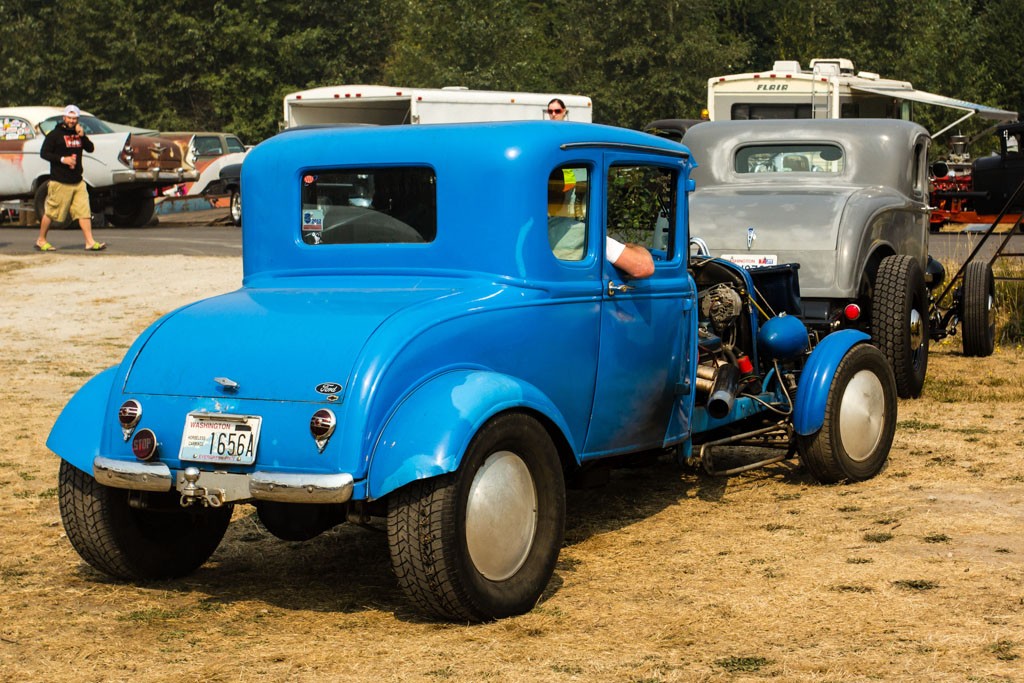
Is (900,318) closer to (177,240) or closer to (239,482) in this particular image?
(239,482)

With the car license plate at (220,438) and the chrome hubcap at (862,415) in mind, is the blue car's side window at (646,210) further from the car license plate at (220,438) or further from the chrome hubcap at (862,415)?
the car license plate at (220,438)

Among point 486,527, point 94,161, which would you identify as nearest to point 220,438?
point 486,527

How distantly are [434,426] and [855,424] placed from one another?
10.2ft

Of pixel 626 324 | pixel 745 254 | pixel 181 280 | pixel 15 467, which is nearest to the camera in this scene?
pixel 626 324

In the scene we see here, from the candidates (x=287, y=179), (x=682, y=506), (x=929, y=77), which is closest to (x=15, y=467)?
(x=287, y=179)

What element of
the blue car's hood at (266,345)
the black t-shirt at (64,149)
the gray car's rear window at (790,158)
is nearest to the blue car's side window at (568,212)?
the blue car's hood at (266,345)

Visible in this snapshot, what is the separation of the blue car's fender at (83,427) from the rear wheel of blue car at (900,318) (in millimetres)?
5540

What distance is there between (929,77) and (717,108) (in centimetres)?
1572

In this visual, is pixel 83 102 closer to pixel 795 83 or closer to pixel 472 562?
pixel 795 83

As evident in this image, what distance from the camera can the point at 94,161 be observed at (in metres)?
24.8

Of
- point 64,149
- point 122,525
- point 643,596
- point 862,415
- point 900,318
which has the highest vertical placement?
point 64,149

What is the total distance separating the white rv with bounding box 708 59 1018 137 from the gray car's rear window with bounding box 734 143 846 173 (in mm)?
14506

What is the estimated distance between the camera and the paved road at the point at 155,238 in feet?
67.6

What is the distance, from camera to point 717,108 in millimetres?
26781
